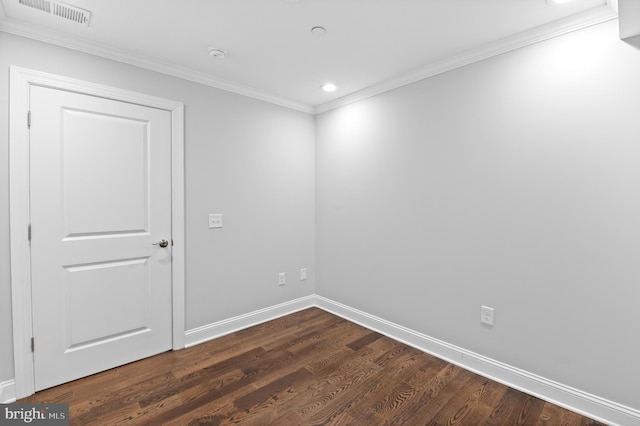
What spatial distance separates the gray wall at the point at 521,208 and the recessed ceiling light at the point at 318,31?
1030 millimetres

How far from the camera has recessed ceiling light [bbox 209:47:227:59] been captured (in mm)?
2285

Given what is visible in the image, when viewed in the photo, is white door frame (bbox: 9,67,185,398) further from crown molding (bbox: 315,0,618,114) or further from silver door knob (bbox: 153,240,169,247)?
crown molding (bbox: 315,0,618,114)

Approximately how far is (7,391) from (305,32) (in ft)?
9.78

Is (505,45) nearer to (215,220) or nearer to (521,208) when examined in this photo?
(521,208)

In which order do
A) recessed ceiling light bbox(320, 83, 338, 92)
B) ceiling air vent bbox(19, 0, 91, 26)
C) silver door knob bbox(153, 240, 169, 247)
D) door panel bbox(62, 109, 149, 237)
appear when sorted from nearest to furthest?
ceiling air vent bbox(19, 0, 91, 26)
door panel bbox(62, 109, 149, 237)
silver door knob bbox(153, 240, 169, 247)
recessed ceiling light bbox(320, 83, 338, 92)

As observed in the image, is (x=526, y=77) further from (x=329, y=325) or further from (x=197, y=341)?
(x=197, y=341)

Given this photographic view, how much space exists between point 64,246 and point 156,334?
0.97 m

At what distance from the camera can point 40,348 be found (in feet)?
6.70

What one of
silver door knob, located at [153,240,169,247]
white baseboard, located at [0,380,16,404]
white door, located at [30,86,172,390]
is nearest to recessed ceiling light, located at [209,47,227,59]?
white door, located at [30,86,172,390]

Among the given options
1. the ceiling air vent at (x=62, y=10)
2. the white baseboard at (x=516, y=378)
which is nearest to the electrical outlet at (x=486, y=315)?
the white baseboard at (x=516, y=378)

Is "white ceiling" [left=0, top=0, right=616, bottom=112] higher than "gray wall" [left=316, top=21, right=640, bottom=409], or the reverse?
"white ceiling" [left=0, top=0, right=616, bottom=112]

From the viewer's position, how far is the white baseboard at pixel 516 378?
176cm

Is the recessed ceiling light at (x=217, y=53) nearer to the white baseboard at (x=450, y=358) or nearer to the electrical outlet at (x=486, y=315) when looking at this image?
the white baseboard at (x=450, y=358)

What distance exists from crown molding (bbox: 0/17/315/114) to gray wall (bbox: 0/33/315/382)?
0.14 feet
